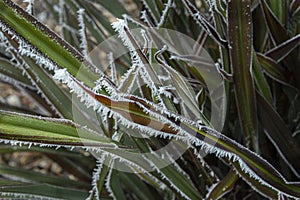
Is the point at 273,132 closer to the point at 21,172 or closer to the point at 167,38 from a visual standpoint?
the point at 167,38

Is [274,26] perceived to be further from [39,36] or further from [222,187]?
[39,36]

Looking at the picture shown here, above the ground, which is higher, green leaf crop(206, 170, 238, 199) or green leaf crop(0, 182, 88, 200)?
green leaf crop(206, 170, 238, 199)

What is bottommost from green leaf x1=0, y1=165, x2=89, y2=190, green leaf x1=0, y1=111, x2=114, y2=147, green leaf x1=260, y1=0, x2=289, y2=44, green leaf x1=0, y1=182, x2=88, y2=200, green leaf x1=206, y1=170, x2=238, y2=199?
green leaf x1=0, y1=165, x2=89, y2=190

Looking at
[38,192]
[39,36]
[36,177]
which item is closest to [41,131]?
[39,36]

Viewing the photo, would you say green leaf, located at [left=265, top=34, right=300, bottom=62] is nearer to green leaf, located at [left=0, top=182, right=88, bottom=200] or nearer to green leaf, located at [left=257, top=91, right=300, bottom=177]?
green leaf, located at [left=257, top=91, right=300, bottom=177]

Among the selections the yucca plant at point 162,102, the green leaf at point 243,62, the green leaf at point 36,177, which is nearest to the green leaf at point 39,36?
the yucca plant at point 162,102

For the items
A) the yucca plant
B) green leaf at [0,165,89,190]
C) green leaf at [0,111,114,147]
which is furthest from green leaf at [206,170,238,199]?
green leaf at [0,165,89,190]

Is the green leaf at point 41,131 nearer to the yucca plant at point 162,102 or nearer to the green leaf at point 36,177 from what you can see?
the yucca plant at point 162,102

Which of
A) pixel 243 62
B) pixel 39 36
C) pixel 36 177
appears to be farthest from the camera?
pixel 36 177
